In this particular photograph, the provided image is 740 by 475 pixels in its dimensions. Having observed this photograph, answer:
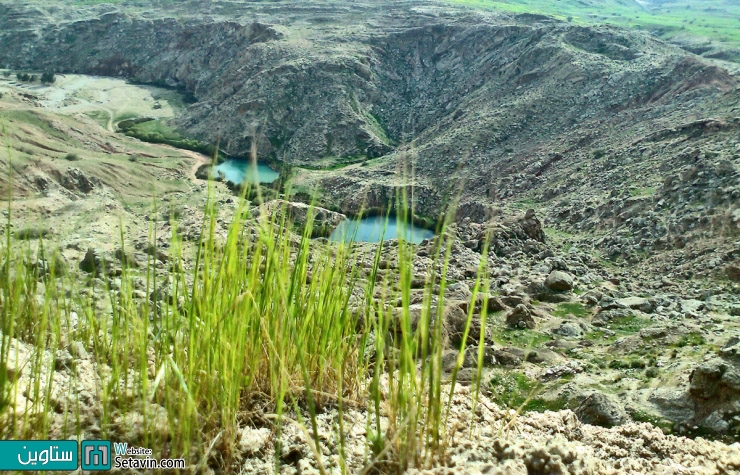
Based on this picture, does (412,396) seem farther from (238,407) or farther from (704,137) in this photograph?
(704,137)

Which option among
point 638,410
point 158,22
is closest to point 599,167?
point 638,410

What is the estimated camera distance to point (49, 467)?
2.25 meters

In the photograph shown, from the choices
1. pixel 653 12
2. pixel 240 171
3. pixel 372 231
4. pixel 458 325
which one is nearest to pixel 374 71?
pixel 240 171

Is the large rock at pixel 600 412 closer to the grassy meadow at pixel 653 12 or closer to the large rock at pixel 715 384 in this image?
the large rock at pixel 715 384

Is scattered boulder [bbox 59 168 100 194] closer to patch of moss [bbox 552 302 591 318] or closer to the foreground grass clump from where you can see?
patch of moss [bbox 552 302 591 318]

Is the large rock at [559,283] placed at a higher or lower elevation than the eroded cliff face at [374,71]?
lower

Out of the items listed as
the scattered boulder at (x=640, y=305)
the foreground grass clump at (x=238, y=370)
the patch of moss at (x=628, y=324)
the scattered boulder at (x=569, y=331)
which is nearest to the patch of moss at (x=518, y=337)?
the scattered boulder at (x=569, y=331)

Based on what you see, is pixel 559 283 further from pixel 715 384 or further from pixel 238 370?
pixel 238 370

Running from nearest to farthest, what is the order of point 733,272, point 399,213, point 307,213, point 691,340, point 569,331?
1. point 399,213
2. point 307,213
3. point 691,340
4. point 569,331
5. point 733,272

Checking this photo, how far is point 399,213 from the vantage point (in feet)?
7.90

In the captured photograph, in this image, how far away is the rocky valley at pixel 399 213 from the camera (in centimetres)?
267

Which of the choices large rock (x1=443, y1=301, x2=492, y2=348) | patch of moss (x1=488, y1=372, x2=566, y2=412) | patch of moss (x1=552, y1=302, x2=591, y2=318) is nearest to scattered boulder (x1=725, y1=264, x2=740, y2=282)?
patch of moss (x1=552, y1=302, x2=591, y2=318)

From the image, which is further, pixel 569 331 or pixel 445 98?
pixel 445 98

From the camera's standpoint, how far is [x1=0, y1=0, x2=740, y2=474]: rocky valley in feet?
8.77
